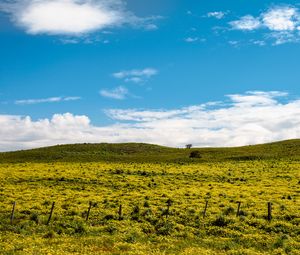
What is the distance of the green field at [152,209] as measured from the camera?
29.2 m

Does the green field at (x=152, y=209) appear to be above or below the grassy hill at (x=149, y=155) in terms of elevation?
below

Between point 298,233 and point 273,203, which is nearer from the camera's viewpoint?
point 298,233

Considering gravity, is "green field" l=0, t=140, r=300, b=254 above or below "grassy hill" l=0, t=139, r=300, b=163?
below

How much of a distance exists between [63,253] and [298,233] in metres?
18.1

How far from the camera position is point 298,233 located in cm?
A: 3294

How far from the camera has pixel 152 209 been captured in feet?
134

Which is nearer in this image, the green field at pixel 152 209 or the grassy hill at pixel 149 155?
the green field at pixel 152 209

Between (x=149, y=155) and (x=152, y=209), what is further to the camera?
(x=149, y=155)

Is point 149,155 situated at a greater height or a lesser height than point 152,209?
greater

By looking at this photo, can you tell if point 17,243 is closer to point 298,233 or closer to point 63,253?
point 63,253

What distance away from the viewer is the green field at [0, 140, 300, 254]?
95.9 ft

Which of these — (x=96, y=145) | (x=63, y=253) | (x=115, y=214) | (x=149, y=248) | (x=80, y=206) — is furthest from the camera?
(x=96, y=145)

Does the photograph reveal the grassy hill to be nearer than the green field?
No

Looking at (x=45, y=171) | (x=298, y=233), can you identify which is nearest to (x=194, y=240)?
(x=298, y=233)
